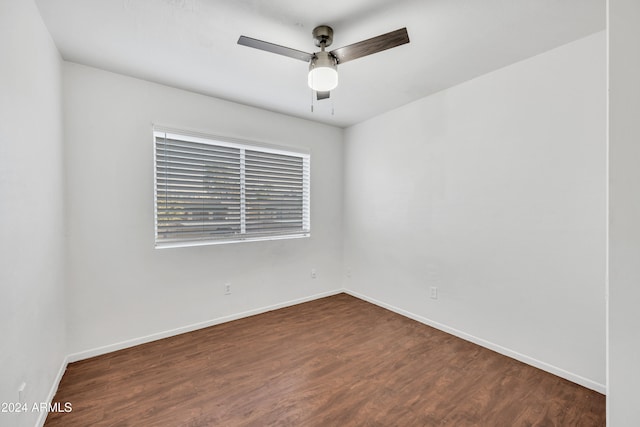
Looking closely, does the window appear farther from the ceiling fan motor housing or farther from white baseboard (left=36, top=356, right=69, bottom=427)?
the ceiling fan motor housing

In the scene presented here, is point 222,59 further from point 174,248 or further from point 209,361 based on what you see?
point 209,361

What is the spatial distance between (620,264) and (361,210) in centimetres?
289

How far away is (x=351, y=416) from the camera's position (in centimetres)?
171

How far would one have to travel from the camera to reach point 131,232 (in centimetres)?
256

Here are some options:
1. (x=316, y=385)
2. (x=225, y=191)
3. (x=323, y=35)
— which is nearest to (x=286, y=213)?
(x=225, y=191)

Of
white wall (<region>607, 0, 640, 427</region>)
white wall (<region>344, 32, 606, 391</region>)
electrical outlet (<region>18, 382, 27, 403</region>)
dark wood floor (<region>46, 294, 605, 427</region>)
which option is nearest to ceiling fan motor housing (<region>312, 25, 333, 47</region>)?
white wall (<region>607, 0, 640, 427</region>)

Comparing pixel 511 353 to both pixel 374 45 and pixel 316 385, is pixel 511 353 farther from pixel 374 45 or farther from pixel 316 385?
pixel 374 45

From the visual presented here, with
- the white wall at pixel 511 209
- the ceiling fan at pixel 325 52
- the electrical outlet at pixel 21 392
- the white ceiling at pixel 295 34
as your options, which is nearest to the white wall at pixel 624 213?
the white ceiling at pixel 295 34

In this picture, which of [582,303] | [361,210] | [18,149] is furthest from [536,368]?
[18,149]

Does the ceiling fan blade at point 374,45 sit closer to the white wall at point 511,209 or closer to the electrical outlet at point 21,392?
the white wall at point 511,209

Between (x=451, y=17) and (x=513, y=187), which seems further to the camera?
(x=513, y=187)

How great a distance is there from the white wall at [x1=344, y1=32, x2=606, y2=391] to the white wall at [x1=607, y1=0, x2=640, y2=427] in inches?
42.7

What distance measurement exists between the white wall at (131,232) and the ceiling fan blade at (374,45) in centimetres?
181

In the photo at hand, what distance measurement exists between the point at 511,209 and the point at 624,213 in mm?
1339
